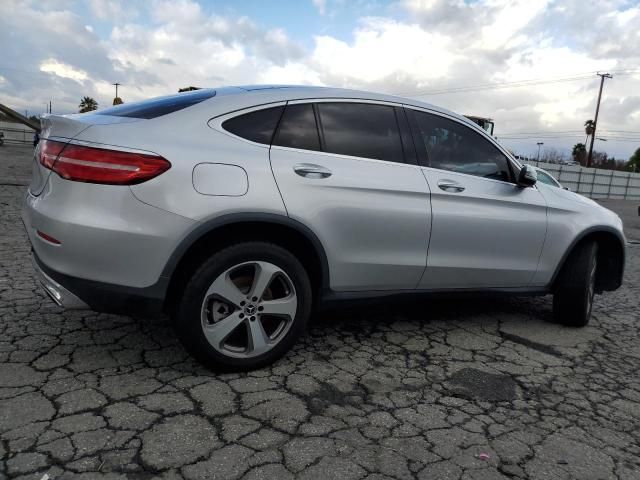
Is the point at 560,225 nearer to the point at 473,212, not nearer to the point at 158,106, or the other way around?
the point at 473,212

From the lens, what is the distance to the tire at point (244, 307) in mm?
2729

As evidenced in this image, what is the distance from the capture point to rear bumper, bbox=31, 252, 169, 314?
8.57 feet

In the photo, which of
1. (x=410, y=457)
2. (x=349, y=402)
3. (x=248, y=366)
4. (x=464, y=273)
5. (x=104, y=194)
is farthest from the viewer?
(x=464, y=273)

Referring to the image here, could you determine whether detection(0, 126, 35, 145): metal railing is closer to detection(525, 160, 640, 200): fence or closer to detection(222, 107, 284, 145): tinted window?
detection(525, 160, 640, 200): fence

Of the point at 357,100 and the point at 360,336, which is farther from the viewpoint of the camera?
the point at 360,336

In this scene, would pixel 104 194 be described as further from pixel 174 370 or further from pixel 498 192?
pixel 498 192

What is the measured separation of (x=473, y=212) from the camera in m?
3.64

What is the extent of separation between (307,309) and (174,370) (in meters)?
0.81

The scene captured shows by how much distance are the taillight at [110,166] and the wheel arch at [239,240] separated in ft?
1.19

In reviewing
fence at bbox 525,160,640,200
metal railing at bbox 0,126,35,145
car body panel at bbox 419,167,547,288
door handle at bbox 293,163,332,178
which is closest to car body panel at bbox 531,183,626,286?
car body panel at bbox 419,167,547,288

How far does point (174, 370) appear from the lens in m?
2.99

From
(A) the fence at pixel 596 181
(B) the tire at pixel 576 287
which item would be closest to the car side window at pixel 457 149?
(B) the tire at pixel 576 287

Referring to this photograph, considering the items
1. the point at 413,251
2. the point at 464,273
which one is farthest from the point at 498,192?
the point at 413,251

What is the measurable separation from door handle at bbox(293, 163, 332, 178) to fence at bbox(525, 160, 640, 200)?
102ft
